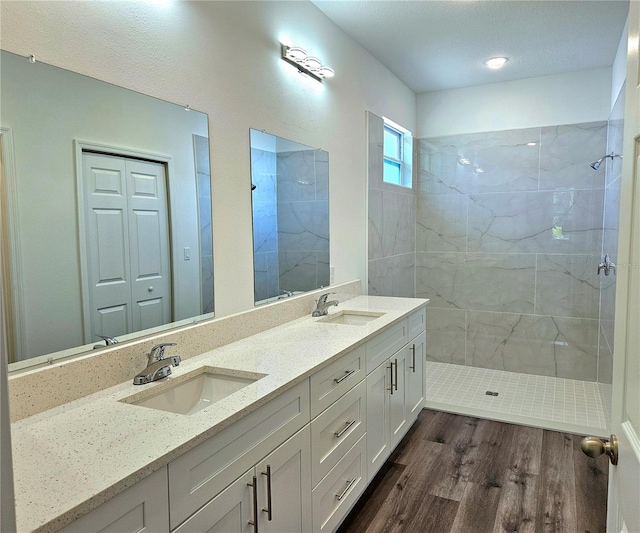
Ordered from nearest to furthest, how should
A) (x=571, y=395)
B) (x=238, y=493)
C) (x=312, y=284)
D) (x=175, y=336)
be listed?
(x=238, y=493), (x=175, y=336), (x=312, y=284), (x=571, y=395)

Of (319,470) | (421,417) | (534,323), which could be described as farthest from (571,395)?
(319,470)

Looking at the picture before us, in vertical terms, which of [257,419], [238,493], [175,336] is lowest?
[238,493]

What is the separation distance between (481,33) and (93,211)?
9.20ft

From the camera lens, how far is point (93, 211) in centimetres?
146

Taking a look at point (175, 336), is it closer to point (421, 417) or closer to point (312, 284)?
point (312, 284)

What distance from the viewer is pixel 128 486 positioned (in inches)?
38.1

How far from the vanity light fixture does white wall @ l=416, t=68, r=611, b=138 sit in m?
2.04

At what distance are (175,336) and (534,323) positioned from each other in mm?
3524

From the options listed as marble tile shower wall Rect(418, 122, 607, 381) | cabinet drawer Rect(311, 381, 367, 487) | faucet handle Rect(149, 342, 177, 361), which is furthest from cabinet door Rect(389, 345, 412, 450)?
marble tile shower wall Rect(418, 122, 607, 381)

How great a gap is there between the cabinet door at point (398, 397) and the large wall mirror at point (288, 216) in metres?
0.67

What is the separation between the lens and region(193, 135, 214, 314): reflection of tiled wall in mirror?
6.21 ft

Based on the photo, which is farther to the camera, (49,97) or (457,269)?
(457,269)

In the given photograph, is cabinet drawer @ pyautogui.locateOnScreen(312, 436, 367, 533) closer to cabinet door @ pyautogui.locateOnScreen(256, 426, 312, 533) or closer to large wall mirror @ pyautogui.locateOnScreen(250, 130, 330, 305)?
cabinet door @ pyautogui.locateOnScreen(256, 426, 312, 533)

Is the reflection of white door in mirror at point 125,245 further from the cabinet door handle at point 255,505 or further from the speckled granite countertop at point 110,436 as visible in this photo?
the cabinet door handle at point 255,505
